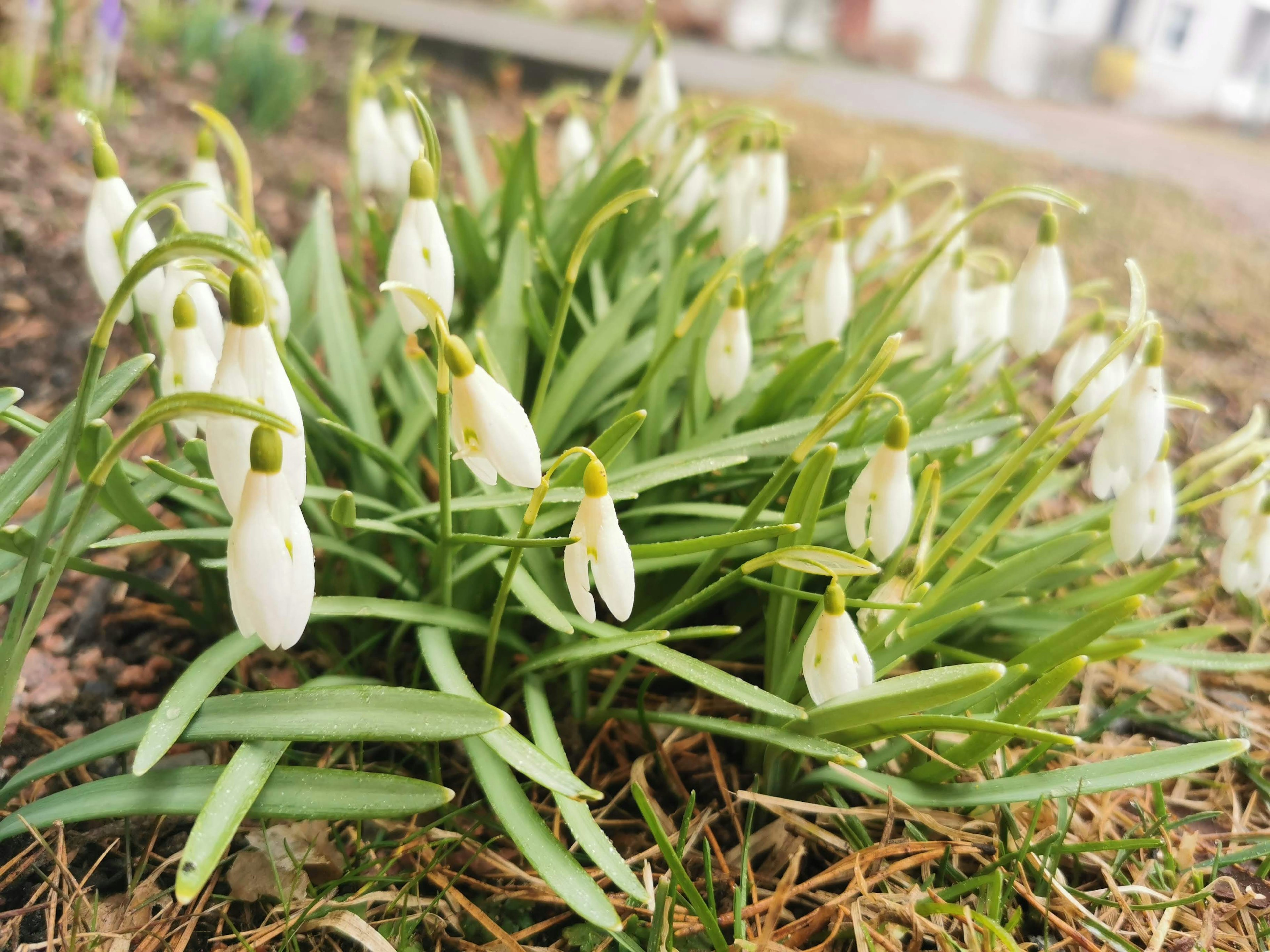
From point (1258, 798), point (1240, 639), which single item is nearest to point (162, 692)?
point (1258, 798)

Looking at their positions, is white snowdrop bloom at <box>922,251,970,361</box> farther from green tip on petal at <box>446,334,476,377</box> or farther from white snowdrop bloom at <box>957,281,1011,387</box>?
green tip on petal at <box>446,334,476,377</box>

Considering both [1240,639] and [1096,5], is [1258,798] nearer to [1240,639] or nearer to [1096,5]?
[1240,639]

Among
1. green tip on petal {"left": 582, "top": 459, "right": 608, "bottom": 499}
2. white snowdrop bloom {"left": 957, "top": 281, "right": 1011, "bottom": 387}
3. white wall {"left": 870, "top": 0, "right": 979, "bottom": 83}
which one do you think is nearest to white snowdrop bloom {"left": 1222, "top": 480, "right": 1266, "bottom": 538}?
white snowdrop bloom {"left": 957, "top": 281, "right": 1011, "bottom": 387}

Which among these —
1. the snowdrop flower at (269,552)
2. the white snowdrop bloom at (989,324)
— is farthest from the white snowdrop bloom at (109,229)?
the white snowdrop bloom at (989,324)

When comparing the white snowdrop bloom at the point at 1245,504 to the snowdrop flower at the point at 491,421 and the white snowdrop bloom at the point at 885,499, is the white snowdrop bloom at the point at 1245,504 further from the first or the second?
the snowdrop flower at the point at 491,421

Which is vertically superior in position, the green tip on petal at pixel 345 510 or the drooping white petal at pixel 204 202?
the drooping white petal at pixel 204 202
